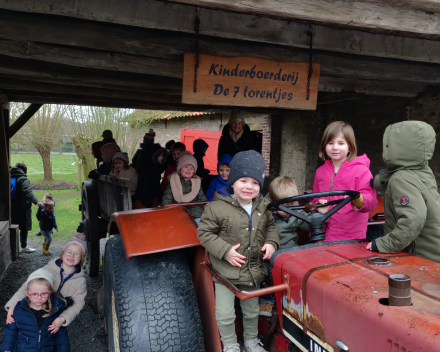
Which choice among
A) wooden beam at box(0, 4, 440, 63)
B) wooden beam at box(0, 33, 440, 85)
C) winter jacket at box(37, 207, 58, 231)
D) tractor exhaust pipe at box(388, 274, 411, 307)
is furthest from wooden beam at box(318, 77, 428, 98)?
winter jacket at box(37, 207, 58, 231)

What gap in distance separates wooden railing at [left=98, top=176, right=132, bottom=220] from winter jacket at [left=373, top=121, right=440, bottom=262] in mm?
2077

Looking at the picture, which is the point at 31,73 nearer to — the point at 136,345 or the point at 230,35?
the point at 230,35

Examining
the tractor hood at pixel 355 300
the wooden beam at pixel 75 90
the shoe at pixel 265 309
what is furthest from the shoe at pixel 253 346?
the wooden beam at pixel 75 90

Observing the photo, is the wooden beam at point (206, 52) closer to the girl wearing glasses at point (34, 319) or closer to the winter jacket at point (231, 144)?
the winter jacket at point (231, 144)

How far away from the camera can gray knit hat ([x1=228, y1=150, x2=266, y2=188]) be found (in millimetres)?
1819

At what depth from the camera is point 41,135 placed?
15039mm

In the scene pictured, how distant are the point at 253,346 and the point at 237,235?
53 centimetres

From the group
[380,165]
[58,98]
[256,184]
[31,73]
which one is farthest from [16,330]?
[380,165]

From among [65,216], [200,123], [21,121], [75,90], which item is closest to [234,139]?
[75,90]

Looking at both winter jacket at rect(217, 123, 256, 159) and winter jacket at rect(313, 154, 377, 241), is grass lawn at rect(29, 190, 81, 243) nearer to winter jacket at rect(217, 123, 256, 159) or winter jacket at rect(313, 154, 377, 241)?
winter jacket at rect(217, 123, 256, 159)

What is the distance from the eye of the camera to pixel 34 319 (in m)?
2.38

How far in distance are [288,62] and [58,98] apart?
12.7 feet

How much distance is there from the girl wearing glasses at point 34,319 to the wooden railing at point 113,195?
0.92 metres

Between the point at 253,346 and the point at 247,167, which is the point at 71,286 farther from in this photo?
the point at 247,167
